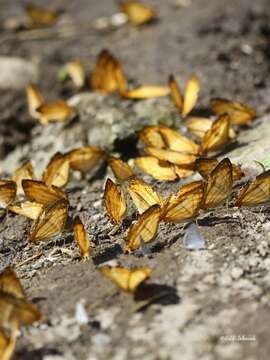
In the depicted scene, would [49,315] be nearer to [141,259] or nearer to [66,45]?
[141,259]

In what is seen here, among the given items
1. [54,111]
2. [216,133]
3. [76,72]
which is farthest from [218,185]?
[76,72]

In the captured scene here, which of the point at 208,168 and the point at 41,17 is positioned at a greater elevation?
the point at 41,17

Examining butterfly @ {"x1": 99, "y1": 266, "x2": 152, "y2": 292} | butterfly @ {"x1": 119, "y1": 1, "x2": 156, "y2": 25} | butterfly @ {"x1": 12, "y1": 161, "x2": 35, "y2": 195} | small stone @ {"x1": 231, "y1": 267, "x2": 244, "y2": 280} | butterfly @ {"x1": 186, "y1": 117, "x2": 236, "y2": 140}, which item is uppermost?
butterfly @ {"x1": 119, "y1": 1, "x2": 156, "y2": 25}

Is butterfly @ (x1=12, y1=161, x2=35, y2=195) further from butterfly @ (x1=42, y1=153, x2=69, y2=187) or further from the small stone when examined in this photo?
the small stone

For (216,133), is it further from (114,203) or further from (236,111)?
(114,203)

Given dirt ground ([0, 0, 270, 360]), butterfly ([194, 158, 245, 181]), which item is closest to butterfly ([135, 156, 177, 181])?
dirt ground ([0, 0, 270, 360])

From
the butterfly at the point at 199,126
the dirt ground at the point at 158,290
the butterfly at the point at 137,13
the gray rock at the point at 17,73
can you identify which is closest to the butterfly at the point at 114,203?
the dirt ground at the point at 158,290

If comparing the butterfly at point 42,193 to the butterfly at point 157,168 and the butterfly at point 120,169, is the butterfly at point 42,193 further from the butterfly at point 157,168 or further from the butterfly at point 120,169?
the butterfly at point 157,168

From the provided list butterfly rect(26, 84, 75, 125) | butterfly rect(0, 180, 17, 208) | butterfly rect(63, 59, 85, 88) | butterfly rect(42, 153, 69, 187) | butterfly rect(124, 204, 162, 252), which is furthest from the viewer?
butterfly rect(63, 59, 85, 88)
